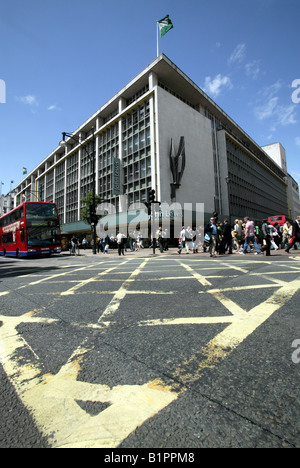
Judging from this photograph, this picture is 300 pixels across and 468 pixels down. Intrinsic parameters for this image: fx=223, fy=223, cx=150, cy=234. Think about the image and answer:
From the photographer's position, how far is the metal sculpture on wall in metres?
28.0

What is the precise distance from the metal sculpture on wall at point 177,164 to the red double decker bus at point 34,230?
16405 mm

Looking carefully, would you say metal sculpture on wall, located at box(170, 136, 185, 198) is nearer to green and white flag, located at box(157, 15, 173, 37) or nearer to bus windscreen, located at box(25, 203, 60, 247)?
green and white flag, located at box(157, 15, 173, 37)

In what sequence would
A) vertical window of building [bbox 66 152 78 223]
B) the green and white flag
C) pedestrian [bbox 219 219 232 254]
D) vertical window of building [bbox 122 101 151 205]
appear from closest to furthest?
pedestrian [bbox 219 219 232 254] → the green and white flag → vertical window of building [bbox 122 101 151 205] → vertical window of building [bbox 66 152 78 223]

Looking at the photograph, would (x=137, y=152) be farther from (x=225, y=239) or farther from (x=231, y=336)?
(x=231, y=336)

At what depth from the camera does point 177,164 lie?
92.8 feet

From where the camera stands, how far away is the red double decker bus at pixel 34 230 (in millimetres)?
14203

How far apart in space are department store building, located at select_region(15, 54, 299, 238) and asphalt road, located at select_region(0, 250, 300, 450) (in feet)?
62.7

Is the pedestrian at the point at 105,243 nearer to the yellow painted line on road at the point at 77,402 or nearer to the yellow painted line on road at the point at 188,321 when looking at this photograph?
the yellow painted line on road at the point at 188,321

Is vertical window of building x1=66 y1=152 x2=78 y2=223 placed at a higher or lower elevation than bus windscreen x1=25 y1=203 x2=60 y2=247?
higher

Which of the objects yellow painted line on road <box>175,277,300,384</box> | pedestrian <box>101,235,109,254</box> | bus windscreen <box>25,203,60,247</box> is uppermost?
bus windscreen <box>25,203,60,247</box>

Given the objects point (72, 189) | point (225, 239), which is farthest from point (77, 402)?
point (72, 189)

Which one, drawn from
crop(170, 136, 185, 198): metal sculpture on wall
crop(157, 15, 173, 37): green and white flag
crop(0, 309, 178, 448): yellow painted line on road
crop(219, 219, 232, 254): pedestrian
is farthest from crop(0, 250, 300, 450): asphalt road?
crop(157, 15, 173, 37): green and white flag

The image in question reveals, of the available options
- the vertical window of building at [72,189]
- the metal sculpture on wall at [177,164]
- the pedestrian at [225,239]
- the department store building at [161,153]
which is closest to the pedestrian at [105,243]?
the department store building at [161,153]

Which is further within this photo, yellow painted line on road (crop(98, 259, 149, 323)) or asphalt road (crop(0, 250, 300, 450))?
yellow painted line on road (crop(98, 259, 149, 323))
